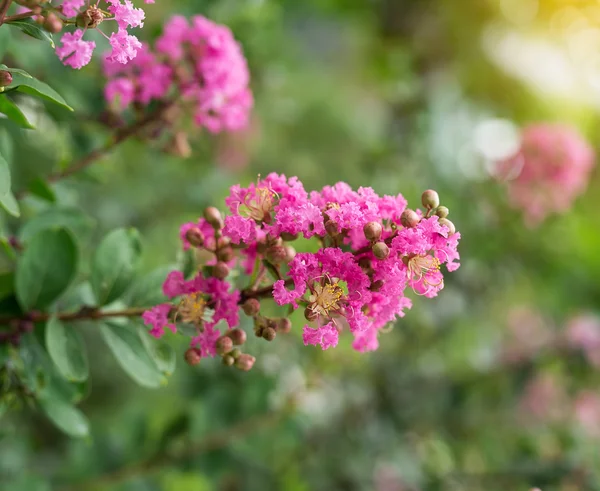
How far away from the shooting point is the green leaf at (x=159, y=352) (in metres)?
0.73

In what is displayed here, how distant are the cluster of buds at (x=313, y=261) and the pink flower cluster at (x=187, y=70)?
0.32 m

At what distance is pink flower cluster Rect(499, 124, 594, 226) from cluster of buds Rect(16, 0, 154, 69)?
1288 millimetres

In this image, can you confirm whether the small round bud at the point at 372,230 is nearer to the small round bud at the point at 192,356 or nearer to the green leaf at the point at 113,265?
the small round bud at the point at 192,356

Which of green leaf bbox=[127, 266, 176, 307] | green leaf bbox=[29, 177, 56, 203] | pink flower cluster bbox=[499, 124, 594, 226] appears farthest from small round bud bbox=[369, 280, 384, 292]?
pink flower cluster bbox=[499, 124, 594, 226]

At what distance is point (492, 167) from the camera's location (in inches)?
68.7

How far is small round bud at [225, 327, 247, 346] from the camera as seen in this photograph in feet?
2.12

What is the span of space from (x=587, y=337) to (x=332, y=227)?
1.30 metres

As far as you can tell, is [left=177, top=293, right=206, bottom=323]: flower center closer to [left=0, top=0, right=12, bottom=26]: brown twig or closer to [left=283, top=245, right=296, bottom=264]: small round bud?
[left=283, top=245, right=296, bottom=264]: small round bud

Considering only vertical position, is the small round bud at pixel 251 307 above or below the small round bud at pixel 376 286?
below

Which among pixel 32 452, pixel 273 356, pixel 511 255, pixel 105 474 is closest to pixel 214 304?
pixel 105 474

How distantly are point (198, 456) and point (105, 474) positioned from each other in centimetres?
18

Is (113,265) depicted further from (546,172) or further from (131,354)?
(546,172)

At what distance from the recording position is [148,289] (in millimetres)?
756

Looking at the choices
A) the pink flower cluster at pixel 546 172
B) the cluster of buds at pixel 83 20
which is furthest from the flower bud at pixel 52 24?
the pink flower cluster at pixel 546 172
